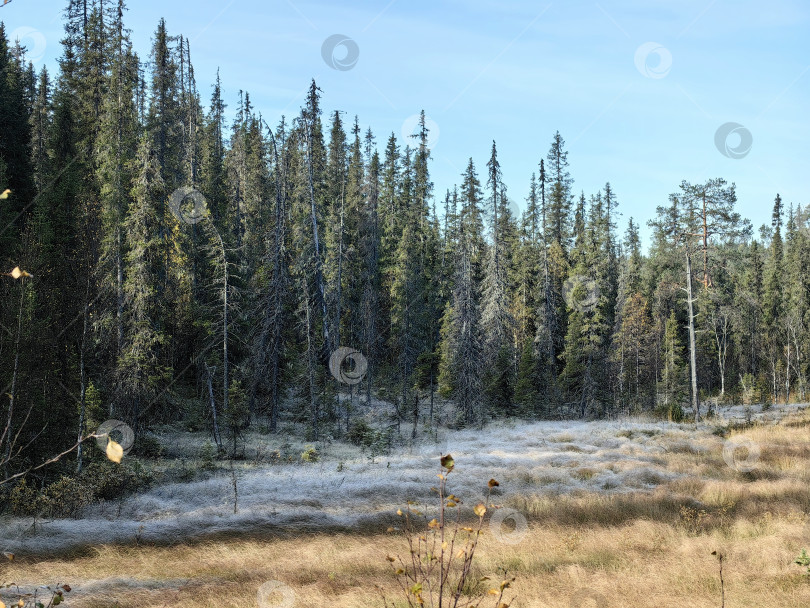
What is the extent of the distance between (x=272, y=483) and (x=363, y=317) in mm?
22894

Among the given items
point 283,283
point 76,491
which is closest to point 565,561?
point 76,491

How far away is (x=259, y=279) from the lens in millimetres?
34875

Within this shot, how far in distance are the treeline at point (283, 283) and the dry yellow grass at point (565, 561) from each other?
3845mm

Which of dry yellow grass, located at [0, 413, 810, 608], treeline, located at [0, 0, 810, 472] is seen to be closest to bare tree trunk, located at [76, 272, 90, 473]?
treeline, located at [0, 0, 810, 472]

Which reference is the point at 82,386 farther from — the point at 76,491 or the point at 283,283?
the point at 283,283

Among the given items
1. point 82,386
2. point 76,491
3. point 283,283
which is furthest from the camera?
point 283,283

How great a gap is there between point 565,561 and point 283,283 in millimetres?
20416

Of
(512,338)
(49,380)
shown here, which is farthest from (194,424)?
(512,338)

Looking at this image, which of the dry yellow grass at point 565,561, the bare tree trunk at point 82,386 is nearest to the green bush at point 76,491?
the bare tree trunk at point 82,386

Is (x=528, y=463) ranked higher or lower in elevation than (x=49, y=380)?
lower

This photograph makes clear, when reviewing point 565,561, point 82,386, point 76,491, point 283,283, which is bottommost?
point 565,561

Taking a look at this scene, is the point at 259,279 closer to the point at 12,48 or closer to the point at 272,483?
the point at 272,483

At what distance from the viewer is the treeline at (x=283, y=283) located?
18.7 metres

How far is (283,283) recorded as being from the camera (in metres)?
27.9
